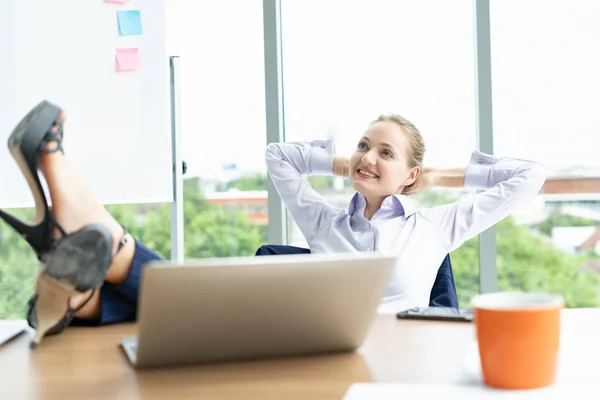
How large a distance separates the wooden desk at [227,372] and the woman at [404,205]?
0.82 m

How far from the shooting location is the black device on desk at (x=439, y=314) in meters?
1.17

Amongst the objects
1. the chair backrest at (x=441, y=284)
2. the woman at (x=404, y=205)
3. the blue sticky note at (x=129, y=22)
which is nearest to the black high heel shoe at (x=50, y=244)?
the chair backrest at (x=441, y=284)

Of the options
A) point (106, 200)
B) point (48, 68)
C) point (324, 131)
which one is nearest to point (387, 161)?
point (324, 131)

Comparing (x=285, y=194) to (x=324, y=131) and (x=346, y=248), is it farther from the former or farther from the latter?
(x=324, y=131)

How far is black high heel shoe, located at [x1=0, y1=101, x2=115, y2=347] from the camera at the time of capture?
86 centimetres

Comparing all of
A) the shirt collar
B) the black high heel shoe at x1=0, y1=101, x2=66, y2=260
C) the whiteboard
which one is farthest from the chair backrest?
the whiteboard

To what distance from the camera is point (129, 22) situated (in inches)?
112

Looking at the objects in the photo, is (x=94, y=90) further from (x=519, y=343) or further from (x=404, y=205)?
(x=519, y=343)

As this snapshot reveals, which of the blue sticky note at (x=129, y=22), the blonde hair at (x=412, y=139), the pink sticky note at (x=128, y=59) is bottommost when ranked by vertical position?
the blonde hair at (x=412, y=139)

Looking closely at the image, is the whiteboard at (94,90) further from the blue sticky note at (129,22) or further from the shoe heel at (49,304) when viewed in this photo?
the shoe heel at (49,304)

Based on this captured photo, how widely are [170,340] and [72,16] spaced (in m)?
2.28

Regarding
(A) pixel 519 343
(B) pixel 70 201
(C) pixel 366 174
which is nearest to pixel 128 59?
(C) pixel 366 174

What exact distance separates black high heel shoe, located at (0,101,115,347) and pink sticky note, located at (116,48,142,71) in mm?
1941

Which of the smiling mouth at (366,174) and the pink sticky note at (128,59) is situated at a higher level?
the pink sticky note at (128,59)
